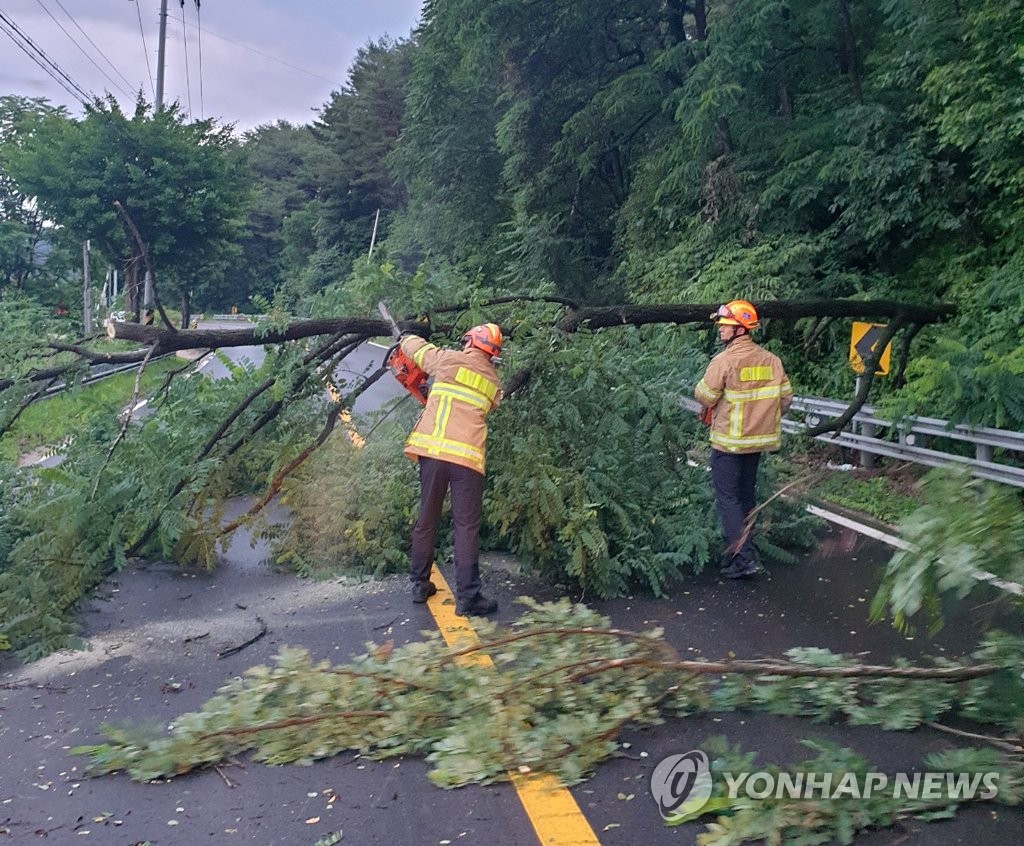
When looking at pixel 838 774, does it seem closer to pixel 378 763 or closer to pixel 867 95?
pixel 378 763

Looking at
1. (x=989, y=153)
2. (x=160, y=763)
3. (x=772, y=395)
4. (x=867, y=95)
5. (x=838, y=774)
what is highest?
(x=867, y=95)

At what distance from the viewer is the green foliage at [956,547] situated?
3.25 m

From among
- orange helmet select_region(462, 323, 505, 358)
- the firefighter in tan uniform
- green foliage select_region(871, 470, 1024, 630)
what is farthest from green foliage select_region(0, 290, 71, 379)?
green foliage select_region(871, 470, 1024, 630)

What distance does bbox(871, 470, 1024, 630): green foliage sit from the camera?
325 centimetres

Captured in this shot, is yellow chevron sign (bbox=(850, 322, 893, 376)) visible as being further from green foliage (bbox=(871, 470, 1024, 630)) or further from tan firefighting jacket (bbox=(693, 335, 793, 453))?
green foliage (bbox=(871, 470, 1024, 630))

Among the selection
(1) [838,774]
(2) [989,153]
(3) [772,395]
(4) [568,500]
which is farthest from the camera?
(2) [989,153]

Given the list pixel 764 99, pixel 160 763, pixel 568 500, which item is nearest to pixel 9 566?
pixel 160 763

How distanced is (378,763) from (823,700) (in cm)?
180

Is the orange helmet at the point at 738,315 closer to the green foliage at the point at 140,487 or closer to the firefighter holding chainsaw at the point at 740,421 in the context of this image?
the firefighter holding chainsaw at the point at 740,421

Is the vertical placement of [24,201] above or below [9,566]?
above

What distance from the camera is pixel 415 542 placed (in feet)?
21.4

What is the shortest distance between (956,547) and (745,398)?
12.4 feet

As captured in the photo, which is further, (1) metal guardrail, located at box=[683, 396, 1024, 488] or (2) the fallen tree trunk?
(1) metal guardrail, located at box=[683, 396, 1024, 488]

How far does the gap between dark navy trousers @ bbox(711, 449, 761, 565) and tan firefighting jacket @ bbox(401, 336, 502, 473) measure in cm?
177
